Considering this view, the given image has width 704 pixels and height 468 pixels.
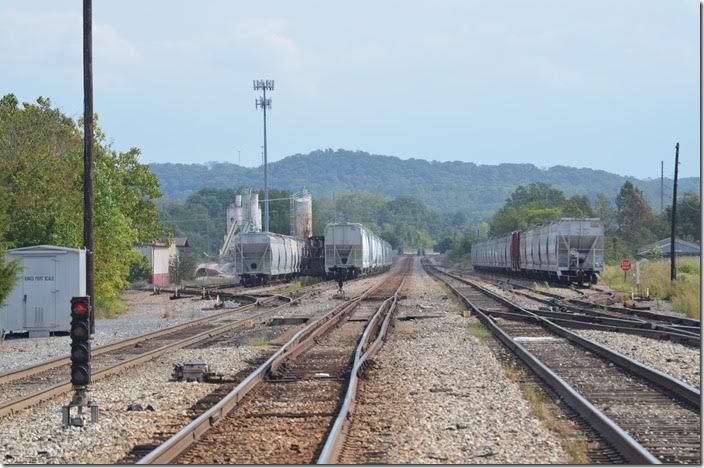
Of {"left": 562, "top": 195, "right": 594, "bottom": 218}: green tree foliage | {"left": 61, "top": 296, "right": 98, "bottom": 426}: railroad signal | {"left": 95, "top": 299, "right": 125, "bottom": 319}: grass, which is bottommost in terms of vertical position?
{"left": 95, "top": 299, "right": 125, "bottom": 319}: grass

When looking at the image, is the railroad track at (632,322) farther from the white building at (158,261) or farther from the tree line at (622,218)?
the tree line at (622,218)

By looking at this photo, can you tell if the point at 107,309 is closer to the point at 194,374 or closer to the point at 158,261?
the point at 194,374

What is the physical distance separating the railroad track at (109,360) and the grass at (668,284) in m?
13.3

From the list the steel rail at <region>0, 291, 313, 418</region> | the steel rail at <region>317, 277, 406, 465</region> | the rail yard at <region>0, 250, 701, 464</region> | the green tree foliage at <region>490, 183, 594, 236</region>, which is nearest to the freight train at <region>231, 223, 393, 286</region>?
the steel rail at <region>0, 291, 313, 418</region>

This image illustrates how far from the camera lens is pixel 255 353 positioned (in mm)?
18562

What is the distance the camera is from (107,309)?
34.1m

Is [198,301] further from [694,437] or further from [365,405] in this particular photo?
[694,437]

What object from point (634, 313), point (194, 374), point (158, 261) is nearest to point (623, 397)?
point (194, 374)

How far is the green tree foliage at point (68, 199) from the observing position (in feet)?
101

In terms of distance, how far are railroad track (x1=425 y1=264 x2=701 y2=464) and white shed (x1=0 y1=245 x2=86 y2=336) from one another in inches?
429

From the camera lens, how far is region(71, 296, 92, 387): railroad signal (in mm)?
11742

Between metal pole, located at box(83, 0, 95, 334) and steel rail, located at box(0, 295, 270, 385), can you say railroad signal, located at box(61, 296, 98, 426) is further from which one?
metal pole, located at box(83, 0, 95, 334)

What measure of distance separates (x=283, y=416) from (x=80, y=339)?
105 inches

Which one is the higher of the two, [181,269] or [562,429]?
[562,429]
